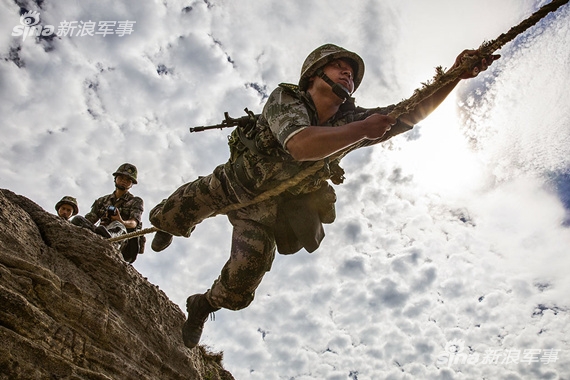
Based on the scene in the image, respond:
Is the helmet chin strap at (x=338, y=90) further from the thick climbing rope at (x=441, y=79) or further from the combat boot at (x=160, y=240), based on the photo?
the combat boot at (x=160, y=240)

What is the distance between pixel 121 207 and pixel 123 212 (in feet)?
0.52

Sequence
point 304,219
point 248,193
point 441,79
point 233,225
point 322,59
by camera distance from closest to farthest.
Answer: point 441,79 < point 322,59 < point 248,193 < point 304,219 < point 233,225

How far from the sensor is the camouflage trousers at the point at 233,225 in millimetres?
5156

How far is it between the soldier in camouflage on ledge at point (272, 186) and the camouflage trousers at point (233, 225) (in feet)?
0.04

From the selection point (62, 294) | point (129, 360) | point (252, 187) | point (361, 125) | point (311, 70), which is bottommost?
point (129, 360)

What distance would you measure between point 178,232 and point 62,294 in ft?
5.36

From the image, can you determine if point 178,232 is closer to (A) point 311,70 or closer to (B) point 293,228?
(B) point 293,228

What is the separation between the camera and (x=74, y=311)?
16.9ft

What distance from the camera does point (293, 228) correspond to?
16.9 feet

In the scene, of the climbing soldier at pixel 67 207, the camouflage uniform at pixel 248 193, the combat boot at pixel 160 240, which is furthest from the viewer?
the climbing soldier at pixel 67 207

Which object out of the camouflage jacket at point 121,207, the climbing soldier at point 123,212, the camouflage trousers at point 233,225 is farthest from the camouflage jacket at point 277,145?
the camouflage jacket at point 121,207

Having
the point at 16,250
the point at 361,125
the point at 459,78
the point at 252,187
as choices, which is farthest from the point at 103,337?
the point at 459,78

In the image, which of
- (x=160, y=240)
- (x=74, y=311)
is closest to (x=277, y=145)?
(x=160, y=240)

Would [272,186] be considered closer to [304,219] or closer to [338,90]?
[304,219]
